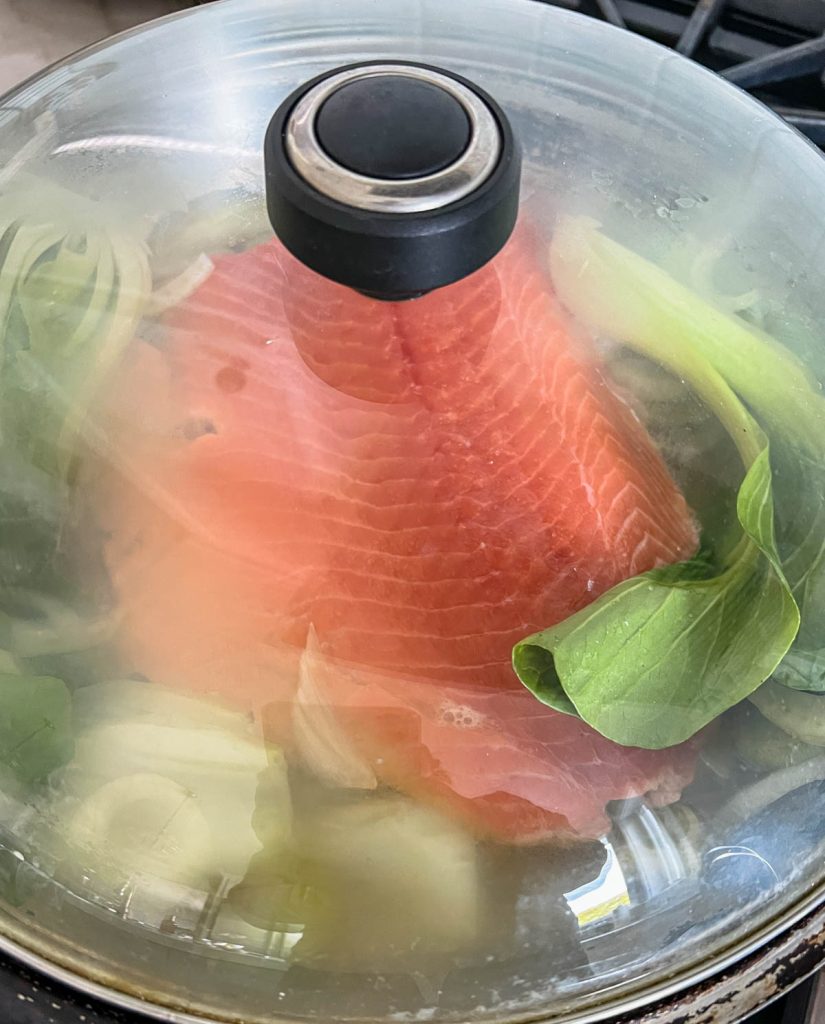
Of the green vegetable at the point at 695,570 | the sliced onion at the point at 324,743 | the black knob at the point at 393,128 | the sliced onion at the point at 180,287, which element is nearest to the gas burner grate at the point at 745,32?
the green vegetable at the point at 695,570

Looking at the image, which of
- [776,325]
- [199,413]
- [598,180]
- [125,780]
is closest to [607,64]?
[598,180]

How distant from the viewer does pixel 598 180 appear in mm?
922

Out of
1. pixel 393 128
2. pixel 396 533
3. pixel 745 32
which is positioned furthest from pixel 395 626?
pixel 745 32

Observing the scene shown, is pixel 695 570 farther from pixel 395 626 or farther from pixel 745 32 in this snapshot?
pixel 745 32

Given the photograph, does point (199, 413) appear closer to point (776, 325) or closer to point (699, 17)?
point (776, 325)

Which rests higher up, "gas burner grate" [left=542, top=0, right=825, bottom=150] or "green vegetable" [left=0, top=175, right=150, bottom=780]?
"gas burner grate" [left=542, top=0, right=825, bottom=150]

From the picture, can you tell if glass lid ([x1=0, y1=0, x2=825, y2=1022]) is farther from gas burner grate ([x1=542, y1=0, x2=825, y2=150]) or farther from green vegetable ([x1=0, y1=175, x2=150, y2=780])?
gas burner grate ([x1=542, y1=0, x2=825, y2=150])

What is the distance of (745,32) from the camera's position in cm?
133

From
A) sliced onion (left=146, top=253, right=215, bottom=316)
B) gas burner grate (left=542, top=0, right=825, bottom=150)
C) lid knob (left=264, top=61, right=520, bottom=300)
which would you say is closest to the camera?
lid knob (left=264, top=61, right=520, bottom=300)

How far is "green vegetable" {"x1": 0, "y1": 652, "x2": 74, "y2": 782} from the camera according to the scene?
722mm

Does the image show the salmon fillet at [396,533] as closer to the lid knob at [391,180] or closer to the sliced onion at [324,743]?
the sliced onion at [324,743]

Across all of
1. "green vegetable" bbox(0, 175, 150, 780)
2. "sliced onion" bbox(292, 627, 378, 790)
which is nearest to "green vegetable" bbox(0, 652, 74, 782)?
"green vegetable" bbox(0, 175, 150, 780)

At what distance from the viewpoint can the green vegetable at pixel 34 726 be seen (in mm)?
722

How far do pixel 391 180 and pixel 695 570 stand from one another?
1.31ft
